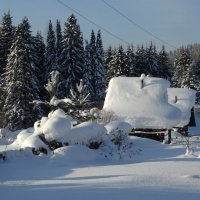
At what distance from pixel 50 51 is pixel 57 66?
5.14m

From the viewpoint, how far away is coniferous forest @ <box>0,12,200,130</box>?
41.2 metres

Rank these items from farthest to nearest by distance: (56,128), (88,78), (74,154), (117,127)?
1. (88,78)
2. (117,127)
3. (56,128)
4. (74,154)

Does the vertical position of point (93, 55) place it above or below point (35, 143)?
above

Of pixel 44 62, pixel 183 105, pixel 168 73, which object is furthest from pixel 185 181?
pixel 168 73

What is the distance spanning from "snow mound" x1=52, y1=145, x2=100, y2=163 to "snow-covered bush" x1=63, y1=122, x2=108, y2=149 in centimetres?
122

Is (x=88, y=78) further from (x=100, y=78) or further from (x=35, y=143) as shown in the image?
(x=35, y=143)

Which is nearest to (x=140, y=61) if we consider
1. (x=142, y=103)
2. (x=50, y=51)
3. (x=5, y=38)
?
(x=50, y=51)

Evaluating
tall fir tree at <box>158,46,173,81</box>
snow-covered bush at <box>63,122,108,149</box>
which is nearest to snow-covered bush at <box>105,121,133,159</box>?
snow-covered bush at <box>63,122,108,149</box>

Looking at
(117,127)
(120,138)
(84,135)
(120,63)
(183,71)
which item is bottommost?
(120,138)

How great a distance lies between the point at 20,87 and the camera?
41031 mm

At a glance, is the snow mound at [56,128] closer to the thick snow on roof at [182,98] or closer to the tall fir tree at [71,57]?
the thick snow on roof at [182,98]

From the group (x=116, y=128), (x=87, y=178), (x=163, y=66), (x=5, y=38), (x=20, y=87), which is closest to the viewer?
(x=87, y=178)

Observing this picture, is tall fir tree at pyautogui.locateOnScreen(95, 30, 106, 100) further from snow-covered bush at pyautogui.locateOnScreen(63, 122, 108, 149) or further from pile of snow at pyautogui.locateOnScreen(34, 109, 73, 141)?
pile of snow at pyautogui.locateOnScreen(34, 109, 73, 141)

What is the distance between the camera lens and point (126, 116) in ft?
92.3
